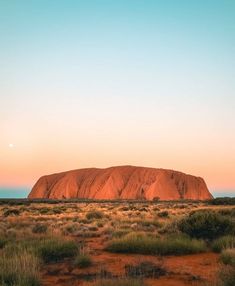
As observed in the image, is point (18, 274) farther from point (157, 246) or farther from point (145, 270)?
point (157, 246)

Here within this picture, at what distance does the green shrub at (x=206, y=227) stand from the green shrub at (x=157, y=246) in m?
1.62

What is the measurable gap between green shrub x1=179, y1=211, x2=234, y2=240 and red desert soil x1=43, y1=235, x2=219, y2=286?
7.80 feet

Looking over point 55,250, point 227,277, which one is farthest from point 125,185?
point 227,277

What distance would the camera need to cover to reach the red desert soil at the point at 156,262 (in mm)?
7337

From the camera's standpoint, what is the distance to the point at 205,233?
1301 centimetres

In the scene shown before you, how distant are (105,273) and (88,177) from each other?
137265mm

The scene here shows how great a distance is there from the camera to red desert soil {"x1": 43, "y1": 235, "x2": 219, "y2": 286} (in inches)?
289

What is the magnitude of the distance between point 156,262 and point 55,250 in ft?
8.47

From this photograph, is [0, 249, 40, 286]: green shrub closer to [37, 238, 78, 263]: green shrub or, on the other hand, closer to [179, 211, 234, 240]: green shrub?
[37, 238, 78, 263]: green shrub

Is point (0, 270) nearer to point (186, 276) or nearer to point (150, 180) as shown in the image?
point (186, 276)

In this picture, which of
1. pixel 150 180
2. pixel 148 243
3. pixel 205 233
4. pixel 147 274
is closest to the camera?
pixel 147 274

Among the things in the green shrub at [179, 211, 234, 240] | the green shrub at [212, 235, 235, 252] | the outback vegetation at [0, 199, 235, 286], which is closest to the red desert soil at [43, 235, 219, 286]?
the outback vegetation at [0, 199, 235, 286]

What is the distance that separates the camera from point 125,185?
134 meters

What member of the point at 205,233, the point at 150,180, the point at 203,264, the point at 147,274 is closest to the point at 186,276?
the point at 147,274
